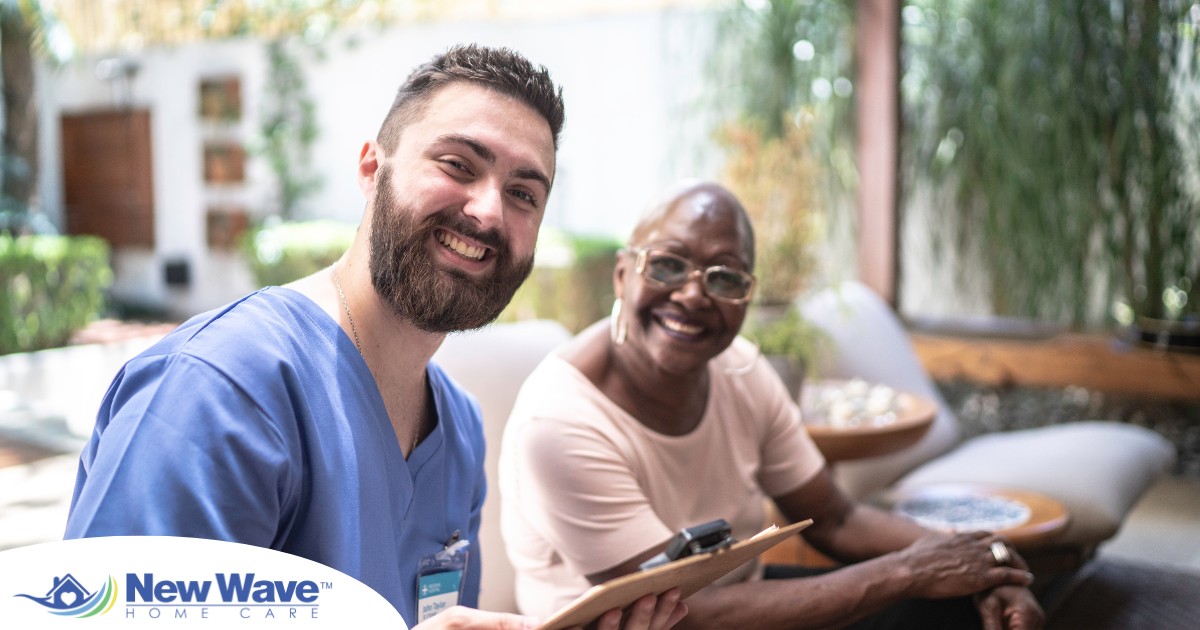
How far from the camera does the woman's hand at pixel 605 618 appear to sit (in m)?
1.01

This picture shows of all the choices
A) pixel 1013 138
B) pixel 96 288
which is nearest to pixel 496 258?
pixel 1013 138

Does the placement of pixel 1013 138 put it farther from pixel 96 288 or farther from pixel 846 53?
pixel 96 288

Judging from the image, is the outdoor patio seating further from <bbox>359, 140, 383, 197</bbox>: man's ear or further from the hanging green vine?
the hanging green vine

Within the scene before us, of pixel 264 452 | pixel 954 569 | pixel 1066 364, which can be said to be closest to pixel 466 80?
pixel 264 452

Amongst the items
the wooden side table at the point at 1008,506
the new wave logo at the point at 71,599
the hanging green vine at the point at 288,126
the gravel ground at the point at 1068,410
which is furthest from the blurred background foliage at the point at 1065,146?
the hanging green vine at the point at 288,126

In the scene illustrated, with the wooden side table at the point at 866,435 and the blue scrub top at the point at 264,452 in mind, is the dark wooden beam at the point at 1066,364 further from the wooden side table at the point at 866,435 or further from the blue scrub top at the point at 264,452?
the blue scrub top at the point at 264,452

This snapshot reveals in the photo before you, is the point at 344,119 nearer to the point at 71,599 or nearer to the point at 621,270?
the point at 621,270

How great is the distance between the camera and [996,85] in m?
4.79

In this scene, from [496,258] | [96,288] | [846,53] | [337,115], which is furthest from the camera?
[337,115]

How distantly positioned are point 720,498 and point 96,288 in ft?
21.1

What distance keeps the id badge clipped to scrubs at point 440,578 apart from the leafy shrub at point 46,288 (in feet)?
18.8

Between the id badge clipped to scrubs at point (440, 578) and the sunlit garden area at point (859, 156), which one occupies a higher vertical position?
the sunlit garden area at point (859, 156)

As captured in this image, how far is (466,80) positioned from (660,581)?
652 millimetres

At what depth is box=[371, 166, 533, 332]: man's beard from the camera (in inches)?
49.7
